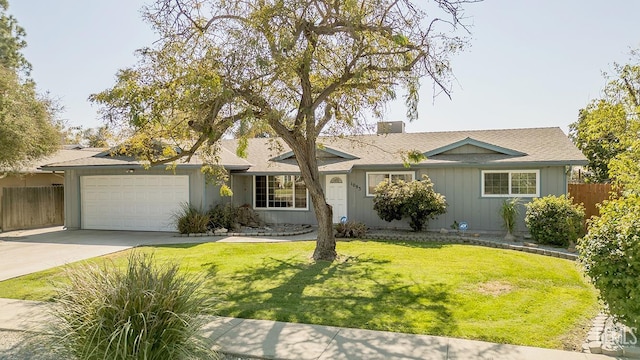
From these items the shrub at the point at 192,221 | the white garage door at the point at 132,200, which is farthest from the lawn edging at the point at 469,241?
the white garage door at the point at 132,200

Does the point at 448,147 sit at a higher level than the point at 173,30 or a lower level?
lower

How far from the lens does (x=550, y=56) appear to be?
13078 millimetres

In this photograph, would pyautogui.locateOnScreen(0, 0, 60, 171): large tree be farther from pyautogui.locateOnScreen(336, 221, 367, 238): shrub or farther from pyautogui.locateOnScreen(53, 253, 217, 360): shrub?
pyautogui.locateOnScreen(53, 253, 217, 360): shrub

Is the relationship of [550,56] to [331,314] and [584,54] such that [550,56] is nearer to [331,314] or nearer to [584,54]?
[584,54]

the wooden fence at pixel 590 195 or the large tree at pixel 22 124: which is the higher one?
the large tree at pixel 22 124

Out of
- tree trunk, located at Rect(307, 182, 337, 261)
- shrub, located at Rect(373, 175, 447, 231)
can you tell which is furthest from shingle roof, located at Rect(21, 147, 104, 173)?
shrub, located at Rect(373, 175, 447, 231)

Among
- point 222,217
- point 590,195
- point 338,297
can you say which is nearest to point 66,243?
point 222,217

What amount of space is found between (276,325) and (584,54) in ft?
43.9

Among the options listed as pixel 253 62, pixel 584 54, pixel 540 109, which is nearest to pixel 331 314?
pixel 253 62

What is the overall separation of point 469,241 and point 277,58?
334 inches

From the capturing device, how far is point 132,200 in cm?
1623

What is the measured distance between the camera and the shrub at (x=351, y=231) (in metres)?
14.2

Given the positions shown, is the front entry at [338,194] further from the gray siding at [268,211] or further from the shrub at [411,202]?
the shrub at [411,202]

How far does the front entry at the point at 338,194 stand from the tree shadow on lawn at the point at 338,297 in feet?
22.3
